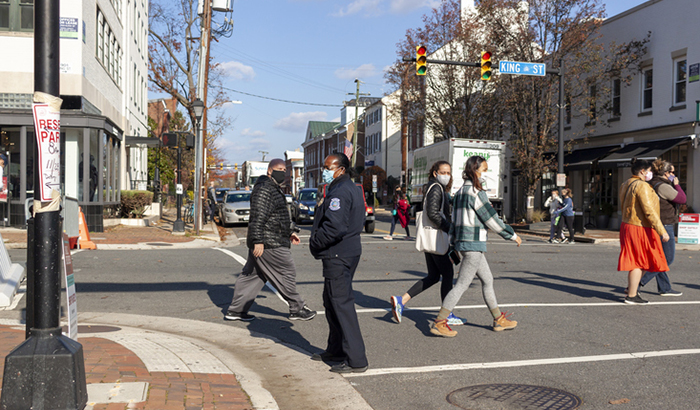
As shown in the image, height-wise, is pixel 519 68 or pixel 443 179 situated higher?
pixel 519 68

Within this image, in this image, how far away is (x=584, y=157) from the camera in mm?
28375

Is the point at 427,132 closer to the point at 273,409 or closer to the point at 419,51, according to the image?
the point at 419,51

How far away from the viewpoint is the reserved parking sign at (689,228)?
16.6 meters

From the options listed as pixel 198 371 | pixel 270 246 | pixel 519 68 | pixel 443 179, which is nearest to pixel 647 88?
pixel 519 68

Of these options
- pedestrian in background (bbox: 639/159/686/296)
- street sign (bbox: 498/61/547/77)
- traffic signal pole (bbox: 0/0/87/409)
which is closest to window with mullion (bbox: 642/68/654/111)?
street sign (bbox: 498/61/547/77)

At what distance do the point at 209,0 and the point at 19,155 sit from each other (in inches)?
352

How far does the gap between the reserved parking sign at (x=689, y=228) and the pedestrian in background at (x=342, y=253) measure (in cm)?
1396

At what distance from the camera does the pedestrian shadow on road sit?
9.51 metres

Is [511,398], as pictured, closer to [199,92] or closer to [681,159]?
[199,92]

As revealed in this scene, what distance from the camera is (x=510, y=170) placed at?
3734 cm

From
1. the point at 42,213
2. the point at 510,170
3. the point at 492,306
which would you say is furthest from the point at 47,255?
the point at 510,170

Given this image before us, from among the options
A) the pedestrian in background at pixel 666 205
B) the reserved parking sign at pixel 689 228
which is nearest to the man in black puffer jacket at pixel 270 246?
the pedestrian in background at pixel 666 205

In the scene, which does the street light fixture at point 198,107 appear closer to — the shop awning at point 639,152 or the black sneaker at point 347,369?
the shop awning at point 639,152

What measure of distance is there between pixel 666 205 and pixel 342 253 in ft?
20.8
